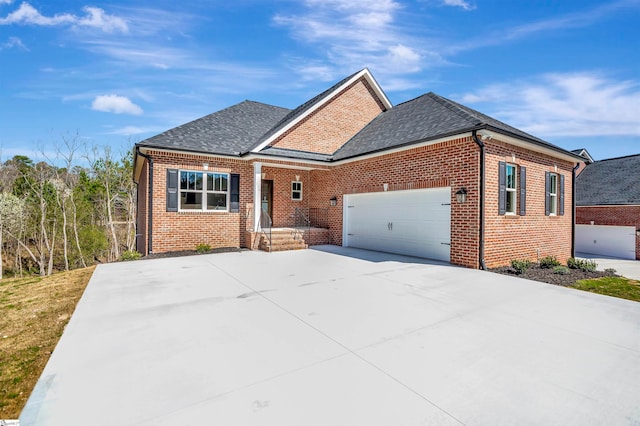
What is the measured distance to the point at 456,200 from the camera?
845 centimetres

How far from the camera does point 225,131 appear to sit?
42.5ft

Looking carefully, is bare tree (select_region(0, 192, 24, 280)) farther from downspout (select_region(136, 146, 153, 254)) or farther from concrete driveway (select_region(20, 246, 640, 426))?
concrete driveway (select_region(20, 246, 640, 426))

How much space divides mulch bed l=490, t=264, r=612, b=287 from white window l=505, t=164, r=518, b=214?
71.8 inches

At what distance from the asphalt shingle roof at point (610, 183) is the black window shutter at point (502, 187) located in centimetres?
1491

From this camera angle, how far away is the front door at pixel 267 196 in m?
13.6

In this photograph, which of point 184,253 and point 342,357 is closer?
point 342,357

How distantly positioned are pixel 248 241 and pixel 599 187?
23.2 m

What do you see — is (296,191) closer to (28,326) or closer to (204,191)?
(204,191)

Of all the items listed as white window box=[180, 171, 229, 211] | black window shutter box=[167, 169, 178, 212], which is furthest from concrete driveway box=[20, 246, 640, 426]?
white window box=[180, 171, 229, 211]

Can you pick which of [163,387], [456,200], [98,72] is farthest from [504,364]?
[98,72]

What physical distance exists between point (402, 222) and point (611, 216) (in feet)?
55.0

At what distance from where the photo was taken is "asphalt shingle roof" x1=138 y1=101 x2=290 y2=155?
10836mm

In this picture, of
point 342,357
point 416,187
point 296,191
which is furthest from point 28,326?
point 296,191

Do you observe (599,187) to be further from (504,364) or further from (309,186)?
(504,364)
